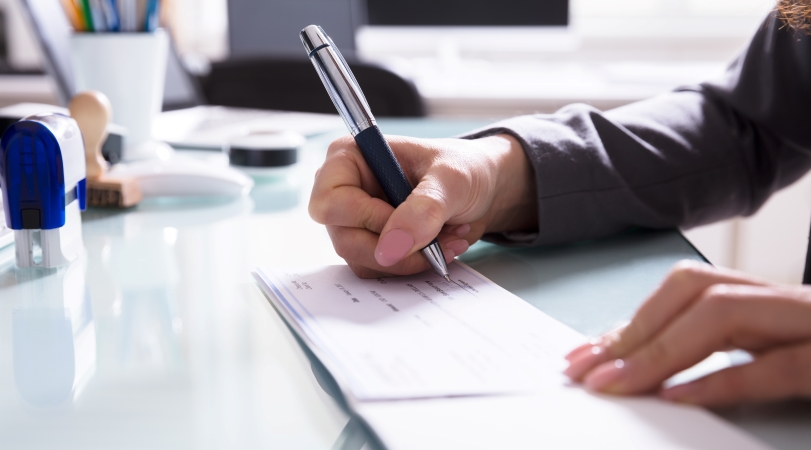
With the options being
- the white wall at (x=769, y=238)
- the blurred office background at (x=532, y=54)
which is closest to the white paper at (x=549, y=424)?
the blurred office background at (x=532, y=54)

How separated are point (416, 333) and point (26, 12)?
2.42 ft

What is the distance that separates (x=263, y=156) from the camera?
2.60 feet

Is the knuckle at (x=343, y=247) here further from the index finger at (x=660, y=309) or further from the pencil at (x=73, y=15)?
the pencil at (x=73, y=15)

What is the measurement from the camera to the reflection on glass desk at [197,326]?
0.98 ft

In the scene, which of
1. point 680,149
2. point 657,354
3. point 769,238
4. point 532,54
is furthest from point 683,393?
point 532,54

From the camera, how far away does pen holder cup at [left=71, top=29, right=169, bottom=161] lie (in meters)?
0.81

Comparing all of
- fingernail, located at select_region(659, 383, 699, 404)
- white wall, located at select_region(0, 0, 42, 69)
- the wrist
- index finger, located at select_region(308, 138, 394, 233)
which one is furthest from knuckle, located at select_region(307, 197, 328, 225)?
white wall, located at select_region(0, 0, 42, 69)

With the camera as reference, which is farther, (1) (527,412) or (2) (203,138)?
(2) (203,138)

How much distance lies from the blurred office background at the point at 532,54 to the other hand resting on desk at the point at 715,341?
113cm

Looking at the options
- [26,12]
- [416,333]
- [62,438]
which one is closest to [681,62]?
[26,12]

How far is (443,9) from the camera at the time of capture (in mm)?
1760

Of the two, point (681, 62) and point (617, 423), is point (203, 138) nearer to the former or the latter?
point (617, 423)

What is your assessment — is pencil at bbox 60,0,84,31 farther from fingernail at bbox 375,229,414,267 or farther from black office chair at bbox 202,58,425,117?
black office chair at bbox 202,58,425,117

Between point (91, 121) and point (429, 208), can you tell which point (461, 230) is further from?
point (91, 121)
